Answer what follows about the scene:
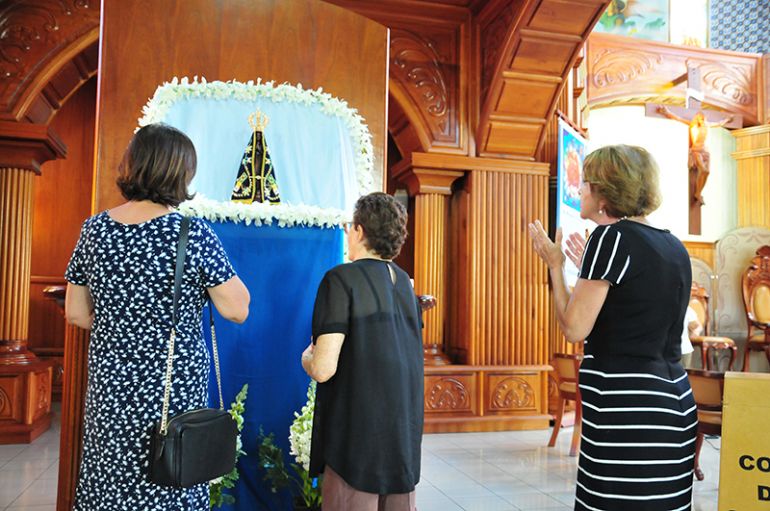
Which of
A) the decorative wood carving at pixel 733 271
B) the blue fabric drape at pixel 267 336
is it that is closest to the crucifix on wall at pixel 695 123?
the decorative wood carving at pixel 733 271

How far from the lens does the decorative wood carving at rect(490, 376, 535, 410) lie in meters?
6.19

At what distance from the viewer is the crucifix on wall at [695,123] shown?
8.40m

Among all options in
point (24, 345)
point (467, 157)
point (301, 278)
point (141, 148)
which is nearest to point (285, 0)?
point (301, 278)

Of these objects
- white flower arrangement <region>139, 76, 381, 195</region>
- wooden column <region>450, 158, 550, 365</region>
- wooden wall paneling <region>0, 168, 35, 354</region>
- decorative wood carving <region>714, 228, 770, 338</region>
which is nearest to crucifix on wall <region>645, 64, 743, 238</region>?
decorative wood carving <region>714, 228, 770, 338</region>

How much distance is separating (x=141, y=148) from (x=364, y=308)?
2.39ft

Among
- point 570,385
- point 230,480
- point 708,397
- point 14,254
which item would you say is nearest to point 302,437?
point 230,480

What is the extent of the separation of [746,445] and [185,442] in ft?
4.18

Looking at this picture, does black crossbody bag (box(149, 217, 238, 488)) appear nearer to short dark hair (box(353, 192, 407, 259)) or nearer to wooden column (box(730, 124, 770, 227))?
short dark hair (box(353, 192, 407, 259))

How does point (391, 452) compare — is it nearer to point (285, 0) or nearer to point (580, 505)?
point (580, 505)

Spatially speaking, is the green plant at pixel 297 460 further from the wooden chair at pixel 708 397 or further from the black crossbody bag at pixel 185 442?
the wooden chair at pixel 708 397

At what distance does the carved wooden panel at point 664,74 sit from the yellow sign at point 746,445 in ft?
24.1

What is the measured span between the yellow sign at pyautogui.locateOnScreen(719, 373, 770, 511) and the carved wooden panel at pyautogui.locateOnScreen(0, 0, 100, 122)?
543 cm

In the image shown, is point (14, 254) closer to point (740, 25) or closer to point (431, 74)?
point (431, 74)

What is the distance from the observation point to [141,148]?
171 centimetres
